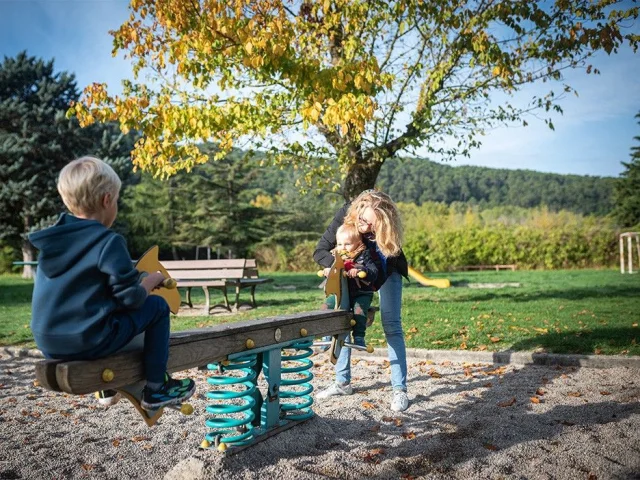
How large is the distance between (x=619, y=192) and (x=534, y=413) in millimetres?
44497

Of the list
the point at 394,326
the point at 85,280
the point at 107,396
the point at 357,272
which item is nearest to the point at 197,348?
the point at 107,396

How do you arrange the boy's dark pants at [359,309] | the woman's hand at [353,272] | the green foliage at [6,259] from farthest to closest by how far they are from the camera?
the green foliage at [6,259] < the boy's dark pants at [359,309] < the woman's hand at [353,272]

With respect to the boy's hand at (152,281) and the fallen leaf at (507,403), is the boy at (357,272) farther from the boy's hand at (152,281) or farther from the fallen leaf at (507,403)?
the boy's hand at (152,281)

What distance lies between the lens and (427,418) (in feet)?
15.2

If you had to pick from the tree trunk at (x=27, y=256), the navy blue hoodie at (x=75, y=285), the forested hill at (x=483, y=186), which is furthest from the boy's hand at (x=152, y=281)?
the forested hill at (x=483, y=186)

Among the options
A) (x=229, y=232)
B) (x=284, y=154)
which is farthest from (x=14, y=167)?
(x=284, y=154)

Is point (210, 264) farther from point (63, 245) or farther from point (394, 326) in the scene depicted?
point (63, 245)

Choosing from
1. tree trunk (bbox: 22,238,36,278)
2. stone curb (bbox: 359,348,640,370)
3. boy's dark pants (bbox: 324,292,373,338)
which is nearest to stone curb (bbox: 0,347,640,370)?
stone curb (bbox: 359,348,640,370)

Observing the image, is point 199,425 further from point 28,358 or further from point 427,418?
point 28,358

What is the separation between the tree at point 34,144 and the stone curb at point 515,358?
2118 centimetres

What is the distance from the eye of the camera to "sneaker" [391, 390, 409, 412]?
15.9 feet

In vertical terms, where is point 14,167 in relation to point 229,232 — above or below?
above

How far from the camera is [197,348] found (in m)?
3.20

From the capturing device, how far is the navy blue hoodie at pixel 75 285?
8.05 feet
